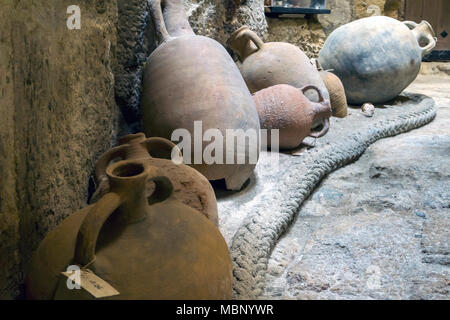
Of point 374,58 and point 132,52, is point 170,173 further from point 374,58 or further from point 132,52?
point 374,58

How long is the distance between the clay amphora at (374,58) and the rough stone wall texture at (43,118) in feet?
7.60

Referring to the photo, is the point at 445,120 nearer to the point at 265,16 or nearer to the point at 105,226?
the point at 265,16

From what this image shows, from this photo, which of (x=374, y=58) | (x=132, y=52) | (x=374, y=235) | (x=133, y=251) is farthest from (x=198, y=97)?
(x=374, y=58)

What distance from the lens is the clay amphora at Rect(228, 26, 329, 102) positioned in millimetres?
2791

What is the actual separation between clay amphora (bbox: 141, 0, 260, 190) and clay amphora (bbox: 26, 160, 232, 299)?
787mm

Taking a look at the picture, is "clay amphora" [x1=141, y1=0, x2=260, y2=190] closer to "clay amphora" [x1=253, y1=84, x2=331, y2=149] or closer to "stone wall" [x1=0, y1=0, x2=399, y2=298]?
"stone wall" [x1=0, y1=0, x2=399, y2=298]

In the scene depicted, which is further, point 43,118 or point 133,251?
point 43,118

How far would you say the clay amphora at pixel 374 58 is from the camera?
338cm

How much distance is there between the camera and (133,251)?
2.84 feet

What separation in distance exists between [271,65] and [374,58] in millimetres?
991

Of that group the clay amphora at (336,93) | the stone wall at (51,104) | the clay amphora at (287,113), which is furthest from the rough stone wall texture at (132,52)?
→ the clay amphora at (336,93)

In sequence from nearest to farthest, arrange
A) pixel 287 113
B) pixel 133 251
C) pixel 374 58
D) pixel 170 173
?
pixel 133 251 → pixel 170 173 → pixel 287 113 → pixel 374 58

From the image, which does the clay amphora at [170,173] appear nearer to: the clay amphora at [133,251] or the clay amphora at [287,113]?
the clay amphora at [133,251]

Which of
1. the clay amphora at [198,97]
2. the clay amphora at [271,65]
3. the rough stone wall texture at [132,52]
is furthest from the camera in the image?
the clay amphora at [271,65]
